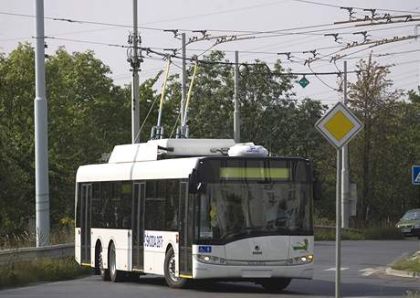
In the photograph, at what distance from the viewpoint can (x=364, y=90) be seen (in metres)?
56.3

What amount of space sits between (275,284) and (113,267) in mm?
4456

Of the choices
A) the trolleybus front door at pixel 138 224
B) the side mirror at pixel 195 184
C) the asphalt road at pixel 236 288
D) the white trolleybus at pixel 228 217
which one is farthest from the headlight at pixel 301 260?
the trolleybus front door at pixel 138 224

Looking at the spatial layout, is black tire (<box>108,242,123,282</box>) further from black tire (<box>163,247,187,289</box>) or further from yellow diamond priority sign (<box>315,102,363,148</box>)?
yellow diamond priority sign (<box>315,102,363,148</box>)

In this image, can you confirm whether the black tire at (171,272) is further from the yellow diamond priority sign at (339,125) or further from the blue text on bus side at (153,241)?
the yellow diamond priority sign at (339,125)

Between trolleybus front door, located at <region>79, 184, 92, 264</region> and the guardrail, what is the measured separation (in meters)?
0.89

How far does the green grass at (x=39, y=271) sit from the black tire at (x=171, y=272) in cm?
399

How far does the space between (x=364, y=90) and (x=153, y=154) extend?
36.7 metres

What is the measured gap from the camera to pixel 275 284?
63.8ft

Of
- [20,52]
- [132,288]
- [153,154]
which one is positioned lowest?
[132,288]

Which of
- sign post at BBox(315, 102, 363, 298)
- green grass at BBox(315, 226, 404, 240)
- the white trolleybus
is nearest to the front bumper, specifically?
the white trolleybus

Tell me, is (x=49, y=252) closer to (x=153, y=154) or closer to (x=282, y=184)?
(x=153, y=154)

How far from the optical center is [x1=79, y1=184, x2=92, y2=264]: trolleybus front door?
2370 centimetres

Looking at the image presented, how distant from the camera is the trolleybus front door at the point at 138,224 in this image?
68.1ft

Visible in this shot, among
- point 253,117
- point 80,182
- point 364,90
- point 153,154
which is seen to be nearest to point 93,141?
point 253,117
